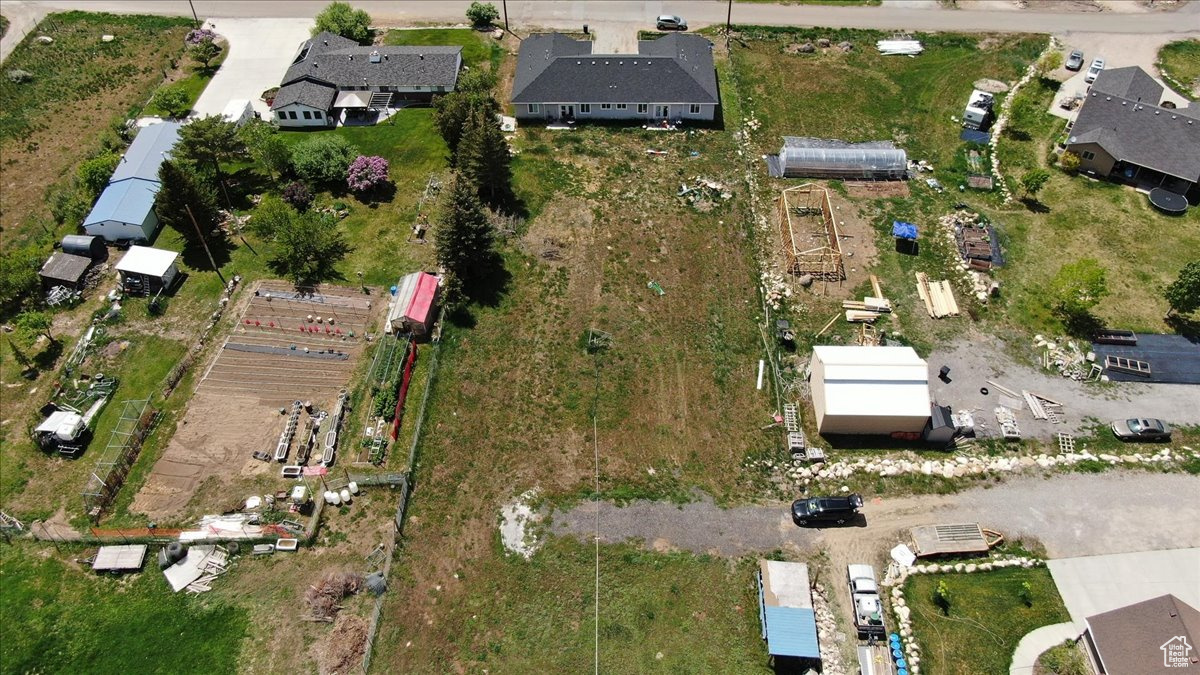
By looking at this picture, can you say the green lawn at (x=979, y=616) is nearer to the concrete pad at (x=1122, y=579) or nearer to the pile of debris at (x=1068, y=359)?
the concrete pad at (x=1122, y=579)

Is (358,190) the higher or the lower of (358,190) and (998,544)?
the higher

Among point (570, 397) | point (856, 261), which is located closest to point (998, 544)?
point (856, 261)

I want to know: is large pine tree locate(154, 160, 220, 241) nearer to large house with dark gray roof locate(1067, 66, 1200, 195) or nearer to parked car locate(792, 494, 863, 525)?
parked car locate(792, 494, 863, 525)

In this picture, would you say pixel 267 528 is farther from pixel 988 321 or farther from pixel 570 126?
pixel 988 321

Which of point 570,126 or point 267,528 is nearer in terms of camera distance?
point 267,528

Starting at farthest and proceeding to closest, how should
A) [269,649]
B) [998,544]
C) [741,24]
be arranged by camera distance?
[741,24] < [998,544] < [269,649]

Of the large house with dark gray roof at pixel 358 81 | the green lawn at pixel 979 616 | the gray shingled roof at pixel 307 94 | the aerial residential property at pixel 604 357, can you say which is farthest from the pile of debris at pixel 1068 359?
the gray shingled roof at pixel 307 94
